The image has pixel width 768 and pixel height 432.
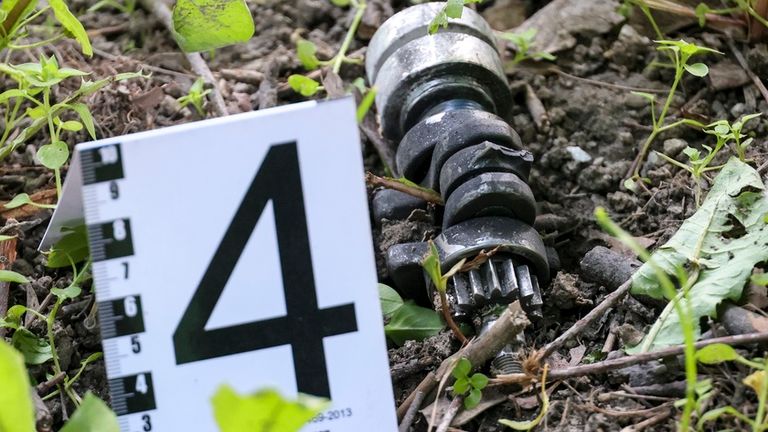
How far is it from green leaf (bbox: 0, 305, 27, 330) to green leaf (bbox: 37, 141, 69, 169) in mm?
249

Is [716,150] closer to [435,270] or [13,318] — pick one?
[435,270]

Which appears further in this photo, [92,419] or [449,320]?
[449,320]

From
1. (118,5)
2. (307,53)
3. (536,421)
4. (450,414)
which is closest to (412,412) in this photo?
(450,414)

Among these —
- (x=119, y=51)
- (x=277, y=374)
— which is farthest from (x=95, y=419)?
(x=119, y=51)

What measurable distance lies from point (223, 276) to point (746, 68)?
1.26m

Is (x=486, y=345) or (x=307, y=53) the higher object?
(x=307, y=53)

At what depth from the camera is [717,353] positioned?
1.10m

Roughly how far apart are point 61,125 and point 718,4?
147 cm

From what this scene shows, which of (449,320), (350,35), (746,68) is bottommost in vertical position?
(449,320)

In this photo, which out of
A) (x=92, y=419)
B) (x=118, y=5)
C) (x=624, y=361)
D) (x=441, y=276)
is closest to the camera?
(x=92, y=419)

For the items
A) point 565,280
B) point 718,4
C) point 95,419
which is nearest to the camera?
point 95,419

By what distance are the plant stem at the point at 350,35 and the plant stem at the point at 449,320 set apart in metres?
0.81

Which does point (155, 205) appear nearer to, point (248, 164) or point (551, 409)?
point (248, 164)

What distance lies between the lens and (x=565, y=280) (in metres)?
1.43
